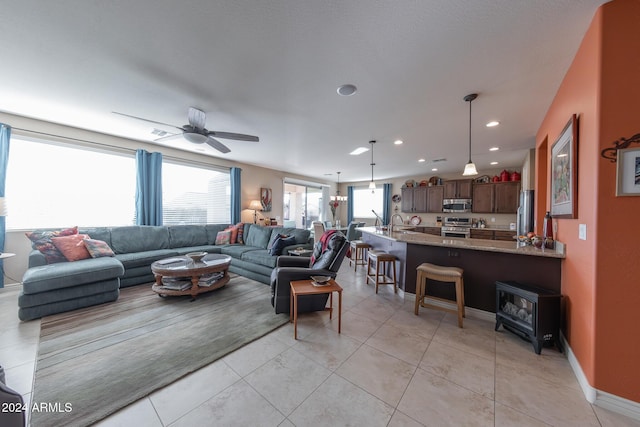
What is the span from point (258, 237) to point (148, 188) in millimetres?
2445

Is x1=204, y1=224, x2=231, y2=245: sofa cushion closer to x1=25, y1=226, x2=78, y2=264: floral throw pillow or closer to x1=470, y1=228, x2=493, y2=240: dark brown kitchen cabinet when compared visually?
x1=25, y1=226, x2=78, y2=264: floral throw pillow

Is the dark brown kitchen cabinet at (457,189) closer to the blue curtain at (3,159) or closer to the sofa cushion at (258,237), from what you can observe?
the sofa cushion at (258,237)

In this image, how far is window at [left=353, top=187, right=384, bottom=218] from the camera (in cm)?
880

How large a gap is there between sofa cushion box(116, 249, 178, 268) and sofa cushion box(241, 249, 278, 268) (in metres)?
1.34

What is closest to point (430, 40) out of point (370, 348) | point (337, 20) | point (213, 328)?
point (337, 20)

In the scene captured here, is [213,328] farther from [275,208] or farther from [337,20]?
[275,208]

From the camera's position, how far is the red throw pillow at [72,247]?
3.12m

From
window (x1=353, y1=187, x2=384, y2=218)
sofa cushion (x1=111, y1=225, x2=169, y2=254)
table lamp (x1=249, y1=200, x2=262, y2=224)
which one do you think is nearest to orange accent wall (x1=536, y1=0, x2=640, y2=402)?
sofa cushion (x1=111, y1=225, x2=169, y2=254)

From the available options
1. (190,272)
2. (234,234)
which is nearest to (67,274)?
(190,272)

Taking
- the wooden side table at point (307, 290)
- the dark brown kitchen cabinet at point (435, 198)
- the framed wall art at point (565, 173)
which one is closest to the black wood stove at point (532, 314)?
the framed wall art at point (565, 173)

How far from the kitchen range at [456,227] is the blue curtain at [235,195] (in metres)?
6.32

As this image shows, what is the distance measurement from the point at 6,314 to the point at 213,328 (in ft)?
8.32

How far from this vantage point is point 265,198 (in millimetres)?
6703

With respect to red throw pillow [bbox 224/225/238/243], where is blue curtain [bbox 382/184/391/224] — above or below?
above
